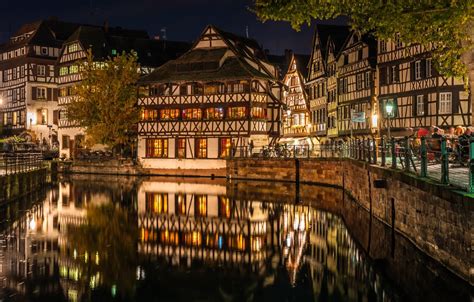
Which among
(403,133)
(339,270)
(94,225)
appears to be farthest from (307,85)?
(339,270)

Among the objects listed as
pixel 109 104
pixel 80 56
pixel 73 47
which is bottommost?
pixel 109 104

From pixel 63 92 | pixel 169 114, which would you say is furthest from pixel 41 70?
pixel 169 114

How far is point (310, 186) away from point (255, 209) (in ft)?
44.5

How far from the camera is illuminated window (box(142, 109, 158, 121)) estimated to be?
191 ft

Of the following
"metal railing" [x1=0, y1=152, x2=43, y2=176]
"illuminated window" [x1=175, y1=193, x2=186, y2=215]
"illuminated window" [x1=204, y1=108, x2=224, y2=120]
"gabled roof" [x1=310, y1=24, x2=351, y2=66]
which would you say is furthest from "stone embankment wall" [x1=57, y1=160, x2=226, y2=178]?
"gabled roof" [x1=310, y1=24, x2=351, y2=66]

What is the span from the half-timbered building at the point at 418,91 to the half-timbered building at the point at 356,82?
7.56 feet

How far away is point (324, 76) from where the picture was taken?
63.7 meters

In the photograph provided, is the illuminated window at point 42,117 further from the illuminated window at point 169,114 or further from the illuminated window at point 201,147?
the illuminated window at point 201,147

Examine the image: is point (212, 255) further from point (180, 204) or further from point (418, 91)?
point (418, 91)

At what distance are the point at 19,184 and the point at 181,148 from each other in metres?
23.1

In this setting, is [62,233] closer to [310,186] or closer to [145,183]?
[310,186]

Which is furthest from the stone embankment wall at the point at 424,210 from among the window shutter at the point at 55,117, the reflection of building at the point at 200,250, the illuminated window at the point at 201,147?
the window shutter at the point at 55,117

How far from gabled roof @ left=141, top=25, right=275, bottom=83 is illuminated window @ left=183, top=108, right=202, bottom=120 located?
273 cm

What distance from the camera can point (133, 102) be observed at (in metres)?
61.2
